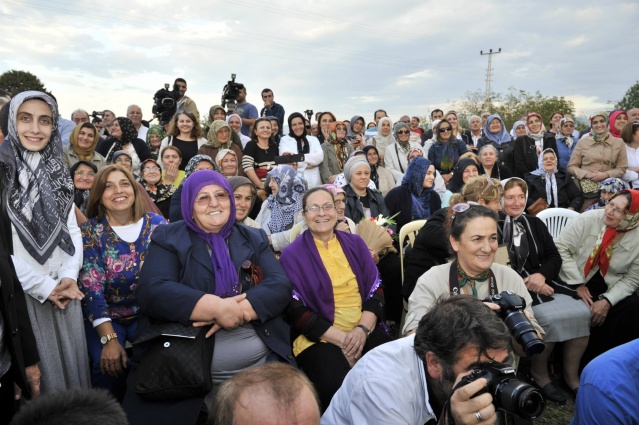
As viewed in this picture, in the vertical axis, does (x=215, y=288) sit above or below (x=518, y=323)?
above

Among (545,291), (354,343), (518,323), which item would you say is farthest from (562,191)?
(518,323)

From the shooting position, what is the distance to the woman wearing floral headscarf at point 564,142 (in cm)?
838

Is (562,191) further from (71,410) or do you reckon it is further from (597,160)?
(71,410)

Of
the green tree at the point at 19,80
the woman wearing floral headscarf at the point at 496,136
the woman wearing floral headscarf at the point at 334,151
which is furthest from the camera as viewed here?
the green tree at the point at 19,80

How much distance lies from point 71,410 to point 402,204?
15.7 ft

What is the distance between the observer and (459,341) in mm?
1778

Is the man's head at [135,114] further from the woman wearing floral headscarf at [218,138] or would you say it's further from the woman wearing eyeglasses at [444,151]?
the woman wearing eyeglasses at [444,151]

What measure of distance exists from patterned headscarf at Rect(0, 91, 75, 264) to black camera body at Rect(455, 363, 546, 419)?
238 cm

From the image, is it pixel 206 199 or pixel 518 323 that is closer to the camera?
pixel 518 323

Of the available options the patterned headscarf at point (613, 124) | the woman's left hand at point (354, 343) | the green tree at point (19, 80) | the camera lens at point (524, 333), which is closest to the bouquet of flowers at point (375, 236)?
the woman's left hand at point (354, 343)

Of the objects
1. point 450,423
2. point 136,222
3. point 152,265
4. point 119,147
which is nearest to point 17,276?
point 152,265

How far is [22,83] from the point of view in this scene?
60.9ft

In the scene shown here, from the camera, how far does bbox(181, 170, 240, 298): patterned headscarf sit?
2592mm

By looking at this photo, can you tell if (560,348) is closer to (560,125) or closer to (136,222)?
(136,222)
